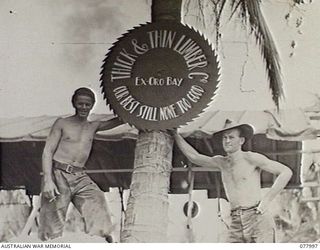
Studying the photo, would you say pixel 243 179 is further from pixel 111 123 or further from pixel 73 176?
pixel 73 176

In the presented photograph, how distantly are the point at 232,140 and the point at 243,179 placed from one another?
16 centimetres

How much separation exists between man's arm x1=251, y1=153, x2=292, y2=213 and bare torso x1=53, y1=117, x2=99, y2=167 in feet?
2.21

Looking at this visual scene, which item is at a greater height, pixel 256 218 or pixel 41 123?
pixel 41 123

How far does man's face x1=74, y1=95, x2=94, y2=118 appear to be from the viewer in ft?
9.34

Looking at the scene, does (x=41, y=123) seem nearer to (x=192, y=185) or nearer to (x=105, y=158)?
(x=105, y=158)

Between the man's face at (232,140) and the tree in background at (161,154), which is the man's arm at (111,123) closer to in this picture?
the tree in background at (161,154)

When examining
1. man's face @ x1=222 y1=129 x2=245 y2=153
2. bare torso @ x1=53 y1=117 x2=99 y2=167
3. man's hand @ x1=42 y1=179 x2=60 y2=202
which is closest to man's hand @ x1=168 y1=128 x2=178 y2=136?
man's face @ x1=222 y1=129 x2=245 y2=153

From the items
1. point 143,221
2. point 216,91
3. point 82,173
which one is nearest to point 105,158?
point 82,173

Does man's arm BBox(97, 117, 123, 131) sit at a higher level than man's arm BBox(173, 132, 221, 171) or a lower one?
higher

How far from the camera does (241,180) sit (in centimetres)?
279

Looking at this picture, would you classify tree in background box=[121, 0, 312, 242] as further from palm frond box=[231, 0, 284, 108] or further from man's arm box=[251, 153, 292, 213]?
man's arm box=[251, 153, 292, 213]

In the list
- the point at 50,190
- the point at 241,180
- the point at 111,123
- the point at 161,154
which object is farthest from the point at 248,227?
the point at 50,190

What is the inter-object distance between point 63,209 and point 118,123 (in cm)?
40

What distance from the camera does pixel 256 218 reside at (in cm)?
276
